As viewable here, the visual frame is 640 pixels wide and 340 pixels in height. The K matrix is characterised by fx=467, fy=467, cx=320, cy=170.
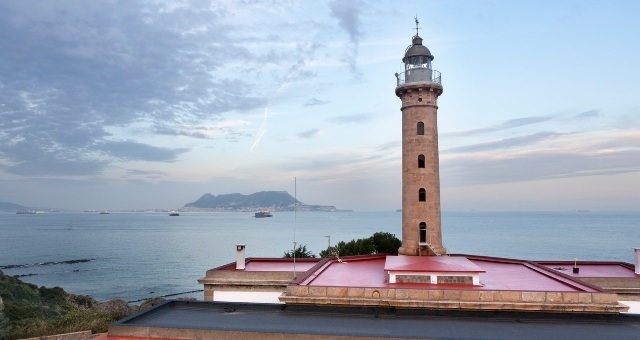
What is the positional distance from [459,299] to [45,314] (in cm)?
2799

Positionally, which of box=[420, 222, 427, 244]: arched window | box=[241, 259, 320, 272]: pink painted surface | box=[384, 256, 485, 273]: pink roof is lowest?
box=[241, 259, 320, 272]: pink painted surface

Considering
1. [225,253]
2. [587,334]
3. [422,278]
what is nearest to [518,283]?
[422,278]

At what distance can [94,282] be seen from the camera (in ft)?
209

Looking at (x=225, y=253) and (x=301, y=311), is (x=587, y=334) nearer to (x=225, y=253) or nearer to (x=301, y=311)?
(x=301, y=311)

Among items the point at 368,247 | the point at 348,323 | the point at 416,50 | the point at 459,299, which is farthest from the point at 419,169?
the point at 368,247

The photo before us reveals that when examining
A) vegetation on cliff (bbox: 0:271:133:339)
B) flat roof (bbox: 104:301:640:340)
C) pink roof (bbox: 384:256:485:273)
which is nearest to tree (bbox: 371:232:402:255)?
vegetation on cliff (bbox: 0:271:133:339)

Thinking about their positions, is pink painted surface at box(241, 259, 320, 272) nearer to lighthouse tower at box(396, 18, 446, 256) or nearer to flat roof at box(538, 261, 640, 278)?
lighthouse tower at box(396, 18, 446, 256)

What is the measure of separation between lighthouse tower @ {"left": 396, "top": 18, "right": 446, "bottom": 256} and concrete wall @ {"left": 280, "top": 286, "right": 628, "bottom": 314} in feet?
34.7

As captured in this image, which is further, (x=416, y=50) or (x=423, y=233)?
(x=416, y=50)

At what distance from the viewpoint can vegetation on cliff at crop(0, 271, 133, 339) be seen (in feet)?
70.0

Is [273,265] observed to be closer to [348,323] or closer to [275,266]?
[275,266]

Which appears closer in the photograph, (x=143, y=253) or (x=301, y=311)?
(x=301, y=311)

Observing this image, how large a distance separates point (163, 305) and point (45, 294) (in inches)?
1393

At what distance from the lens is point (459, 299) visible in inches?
585
